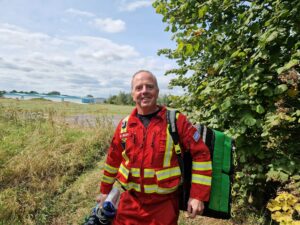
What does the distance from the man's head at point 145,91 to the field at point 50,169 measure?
7.44 ft

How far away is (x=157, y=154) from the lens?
238 cm

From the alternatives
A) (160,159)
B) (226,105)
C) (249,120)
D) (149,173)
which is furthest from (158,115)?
(249,120)

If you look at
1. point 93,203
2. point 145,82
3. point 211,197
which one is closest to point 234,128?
point 211,197

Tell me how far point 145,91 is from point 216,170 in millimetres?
903

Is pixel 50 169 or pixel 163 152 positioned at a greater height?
pixel 163 152

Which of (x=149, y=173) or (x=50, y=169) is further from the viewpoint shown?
(x=50, y=169)

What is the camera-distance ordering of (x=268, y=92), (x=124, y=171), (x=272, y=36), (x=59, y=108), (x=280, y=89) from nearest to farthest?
(x=124, y=171) → (x=272, y=36) → (x=280, y=89) → (x=268, y=92) → (x=59, y=108)

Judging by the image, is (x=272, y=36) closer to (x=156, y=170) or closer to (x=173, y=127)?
(x=173, y=127)

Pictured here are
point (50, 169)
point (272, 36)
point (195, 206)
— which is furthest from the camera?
point (50, 169)

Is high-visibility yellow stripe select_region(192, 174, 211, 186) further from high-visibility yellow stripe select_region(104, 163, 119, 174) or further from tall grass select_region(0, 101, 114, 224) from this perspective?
tall grass select_region(0, 101, 114, 224)

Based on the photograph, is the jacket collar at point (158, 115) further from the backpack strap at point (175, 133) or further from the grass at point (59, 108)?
the grass at point (59, 108)

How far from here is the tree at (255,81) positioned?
2.98 meters

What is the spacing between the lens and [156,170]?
93.6 inches

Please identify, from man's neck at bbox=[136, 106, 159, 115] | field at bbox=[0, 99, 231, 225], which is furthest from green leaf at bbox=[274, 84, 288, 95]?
field at bbox=[0, 99, 231, 225]
